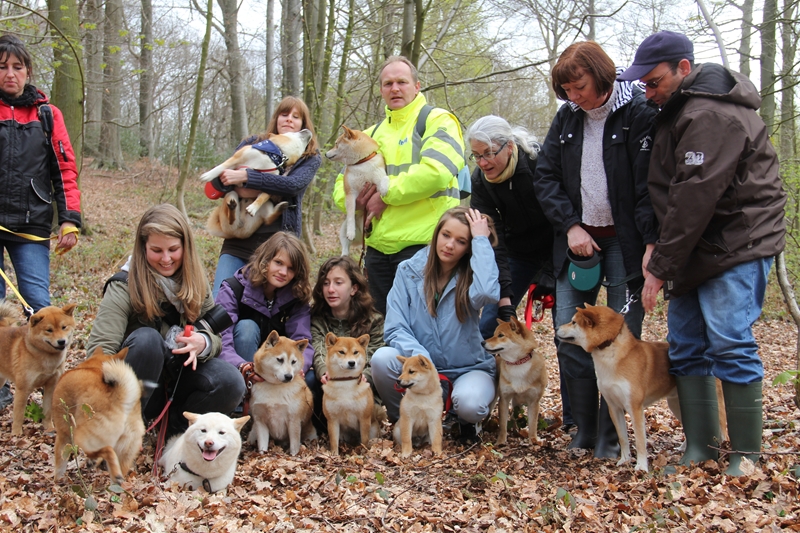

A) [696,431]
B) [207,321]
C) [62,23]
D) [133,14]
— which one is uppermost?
[133,14]

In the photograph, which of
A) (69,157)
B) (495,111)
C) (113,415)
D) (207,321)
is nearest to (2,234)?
(69,157)

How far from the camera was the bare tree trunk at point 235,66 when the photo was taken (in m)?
15.4

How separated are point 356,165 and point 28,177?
8.07ft

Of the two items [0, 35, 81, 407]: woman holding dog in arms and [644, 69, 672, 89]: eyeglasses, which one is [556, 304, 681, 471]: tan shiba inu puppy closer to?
[644, 69, 672, 89]: eyeglasses

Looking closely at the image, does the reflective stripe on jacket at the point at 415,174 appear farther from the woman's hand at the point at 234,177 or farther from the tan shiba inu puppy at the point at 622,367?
the tan shiba inu puppy at the point at 622,367

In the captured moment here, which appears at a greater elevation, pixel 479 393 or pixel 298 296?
pixel 298 296

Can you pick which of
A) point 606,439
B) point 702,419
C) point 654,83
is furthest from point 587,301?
point 654,83

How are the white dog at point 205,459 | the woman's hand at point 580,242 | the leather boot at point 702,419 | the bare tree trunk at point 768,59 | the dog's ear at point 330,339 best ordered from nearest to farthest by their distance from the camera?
the white dog at point 205,459, the leather boot at point 702,419, the woman's hand at point 580,242, the dog's ear at point 330,339, the bare tree trunk at point 768,59

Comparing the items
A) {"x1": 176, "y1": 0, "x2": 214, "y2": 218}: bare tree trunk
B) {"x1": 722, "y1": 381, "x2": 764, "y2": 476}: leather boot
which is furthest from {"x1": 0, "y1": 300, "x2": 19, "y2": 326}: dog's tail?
{"x1": 176, "y1": 0, "x2": 214, "y2": 218}: bare tree trunk

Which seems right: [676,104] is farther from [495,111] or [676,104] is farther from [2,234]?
[495,111]

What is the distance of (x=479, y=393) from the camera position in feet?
13.4

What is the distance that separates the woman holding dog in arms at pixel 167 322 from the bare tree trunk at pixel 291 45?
33.8 feet

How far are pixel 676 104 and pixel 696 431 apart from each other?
6.01 ft

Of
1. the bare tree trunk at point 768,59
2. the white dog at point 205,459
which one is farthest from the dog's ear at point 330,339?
the bare tree trunk at point 768,59
